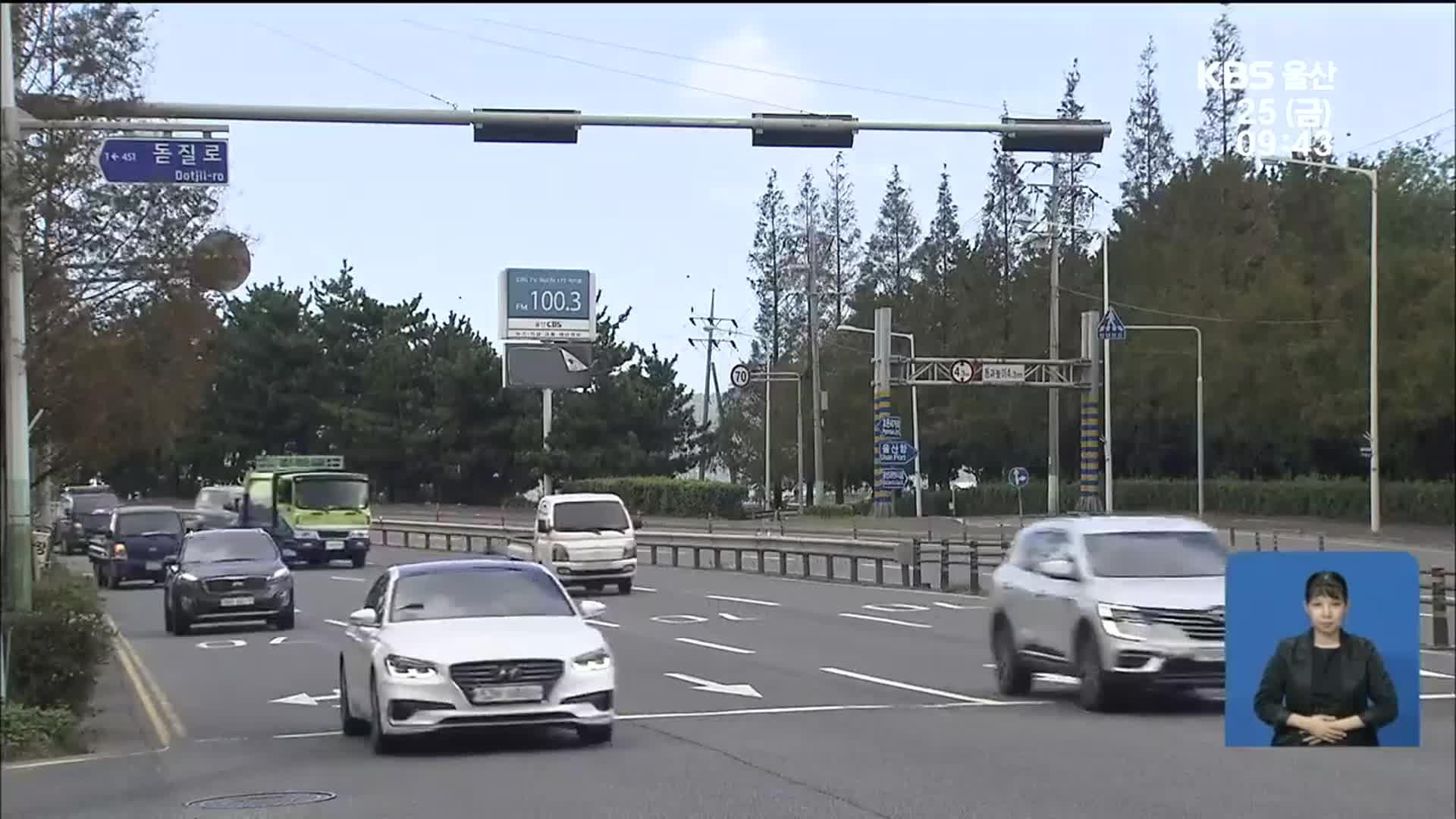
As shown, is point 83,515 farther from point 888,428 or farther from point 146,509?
point 888,428

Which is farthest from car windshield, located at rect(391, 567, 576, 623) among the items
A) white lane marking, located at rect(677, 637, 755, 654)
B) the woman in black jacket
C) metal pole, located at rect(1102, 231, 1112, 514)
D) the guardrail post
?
metal pole, located at rect(1102, 231, 1112, 514)

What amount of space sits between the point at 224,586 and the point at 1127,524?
19.0 meters

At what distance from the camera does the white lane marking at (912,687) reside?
651 inches

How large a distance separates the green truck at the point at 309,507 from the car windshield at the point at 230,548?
20.2ft

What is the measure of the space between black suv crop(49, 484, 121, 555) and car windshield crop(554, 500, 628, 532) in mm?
9793

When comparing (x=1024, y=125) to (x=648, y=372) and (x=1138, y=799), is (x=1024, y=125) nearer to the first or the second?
(x=1138, y=799)

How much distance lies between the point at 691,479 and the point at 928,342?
22590 mm

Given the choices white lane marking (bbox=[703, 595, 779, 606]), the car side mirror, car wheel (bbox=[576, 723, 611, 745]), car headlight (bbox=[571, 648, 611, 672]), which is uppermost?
the car side mirror

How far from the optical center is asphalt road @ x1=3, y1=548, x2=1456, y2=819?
10.2 metres

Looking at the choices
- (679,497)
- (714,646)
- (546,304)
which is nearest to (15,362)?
(546,304)

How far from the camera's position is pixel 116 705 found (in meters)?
17.5

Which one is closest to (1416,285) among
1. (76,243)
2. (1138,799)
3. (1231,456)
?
(1138,799)

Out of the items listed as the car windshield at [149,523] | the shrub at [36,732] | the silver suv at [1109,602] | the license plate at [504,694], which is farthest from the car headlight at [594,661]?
the car windshield at [149,523]

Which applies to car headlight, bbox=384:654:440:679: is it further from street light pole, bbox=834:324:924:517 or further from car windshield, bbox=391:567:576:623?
street light pole, bbox=834:324:924:517
